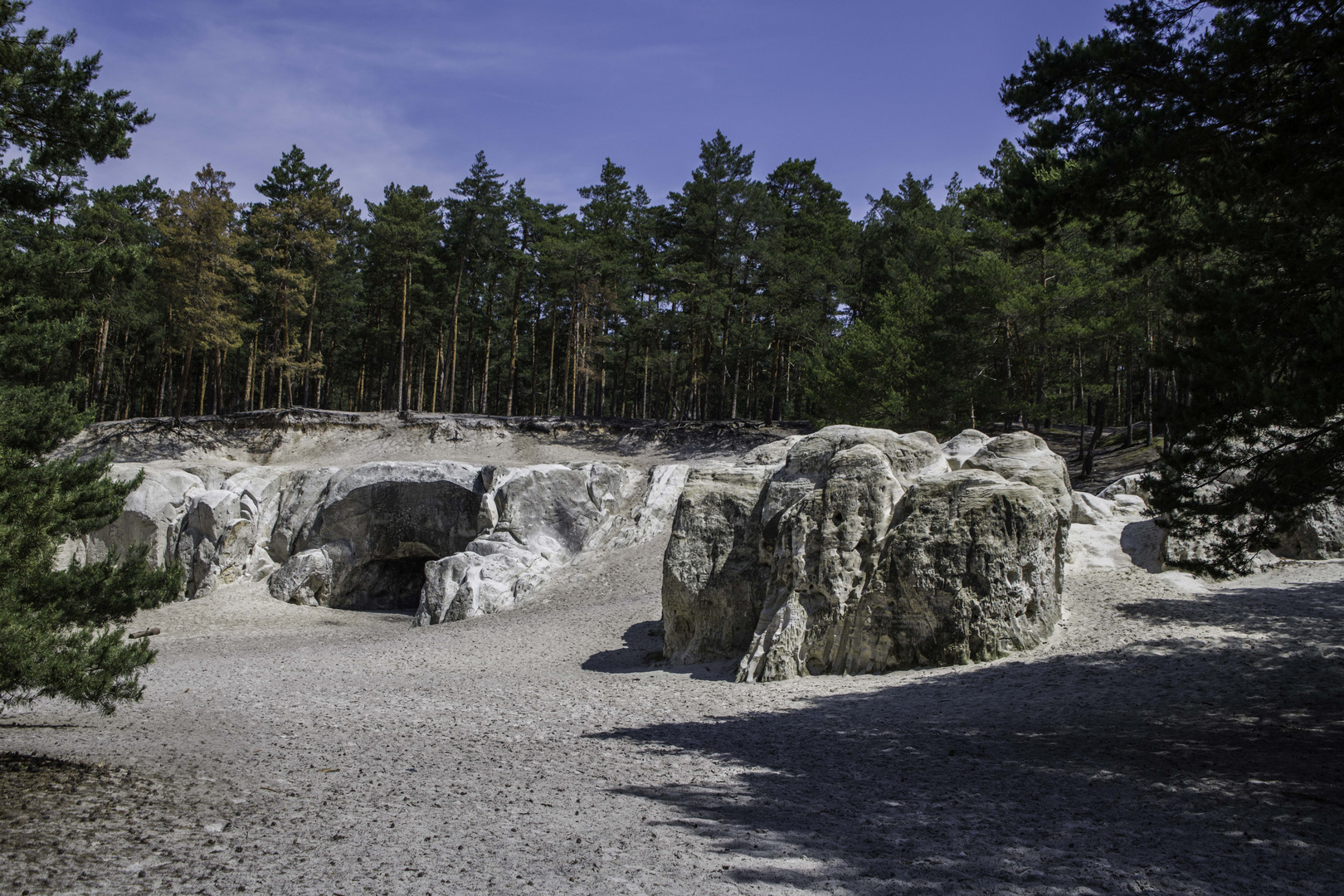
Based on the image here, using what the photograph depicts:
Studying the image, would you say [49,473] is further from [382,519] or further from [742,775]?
[382,519]

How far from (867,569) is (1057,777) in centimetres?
539

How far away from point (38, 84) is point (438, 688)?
903 centimetres

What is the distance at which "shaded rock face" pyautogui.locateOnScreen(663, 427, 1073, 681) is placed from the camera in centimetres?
1120

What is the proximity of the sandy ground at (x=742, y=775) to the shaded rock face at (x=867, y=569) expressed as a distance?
64cm

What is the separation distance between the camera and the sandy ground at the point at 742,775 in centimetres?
465

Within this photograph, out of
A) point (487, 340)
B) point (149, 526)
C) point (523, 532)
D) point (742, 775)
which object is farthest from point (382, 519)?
point (742, 775)

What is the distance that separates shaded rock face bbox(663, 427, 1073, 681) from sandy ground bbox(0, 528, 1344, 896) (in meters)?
0.64

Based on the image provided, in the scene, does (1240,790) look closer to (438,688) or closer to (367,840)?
(367,840)

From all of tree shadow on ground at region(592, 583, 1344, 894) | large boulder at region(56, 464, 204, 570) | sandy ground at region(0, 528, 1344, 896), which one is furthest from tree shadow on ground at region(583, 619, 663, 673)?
large boulder at region(56, 464, 204, 570)

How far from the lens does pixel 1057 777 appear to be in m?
6.57

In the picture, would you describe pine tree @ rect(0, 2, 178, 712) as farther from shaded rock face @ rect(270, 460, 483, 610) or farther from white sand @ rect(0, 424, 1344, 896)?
shaded rock face @ rect(270, 460, 483, 610)

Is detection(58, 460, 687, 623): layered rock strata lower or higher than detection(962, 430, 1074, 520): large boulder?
lower

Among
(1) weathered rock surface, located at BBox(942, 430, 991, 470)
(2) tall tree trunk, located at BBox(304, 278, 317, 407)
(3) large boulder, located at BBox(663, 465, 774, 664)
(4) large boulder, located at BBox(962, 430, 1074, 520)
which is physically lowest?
(3) large boulder, located at BBox(663, 465, 774, 664)

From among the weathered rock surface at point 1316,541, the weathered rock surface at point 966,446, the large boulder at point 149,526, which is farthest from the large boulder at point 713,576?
the large boulder at point 149,526
